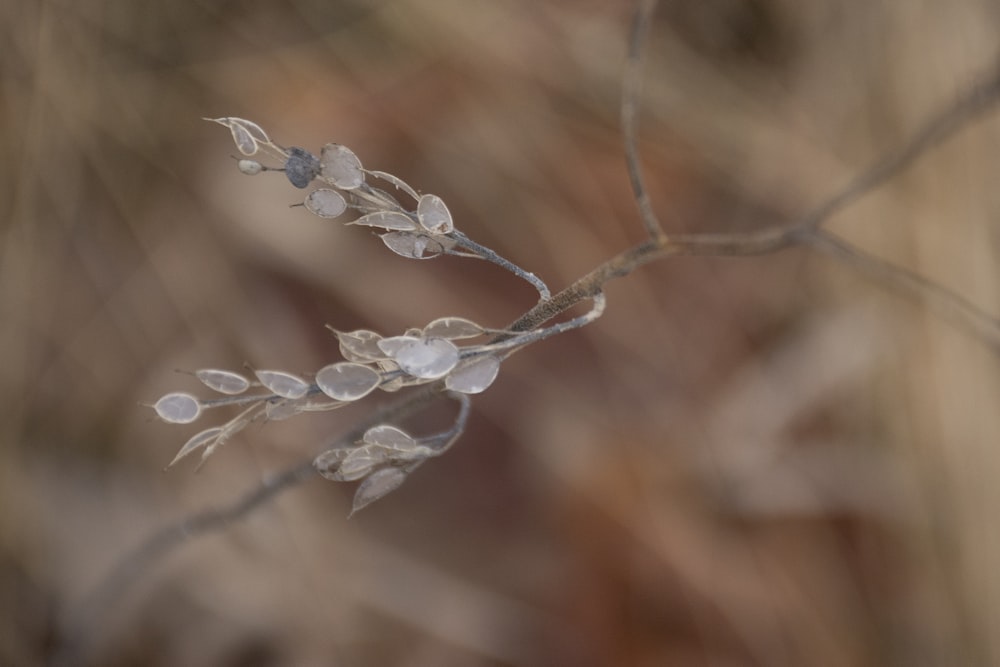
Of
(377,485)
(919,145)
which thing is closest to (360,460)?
(377,485)

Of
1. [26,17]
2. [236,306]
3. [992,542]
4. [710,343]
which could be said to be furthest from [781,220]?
[26,17]

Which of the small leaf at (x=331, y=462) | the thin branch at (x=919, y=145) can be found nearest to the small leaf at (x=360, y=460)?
the small leaf at (x=331, y=462)

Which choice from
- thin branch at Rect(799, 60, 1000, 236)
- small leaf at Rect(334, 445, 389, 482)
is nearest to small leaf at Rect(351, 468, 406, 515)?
small leaf at Rect(334, 445, 389, 482)

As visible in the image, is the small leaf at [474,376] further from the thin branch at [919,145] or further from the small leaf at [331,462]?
the thin branch at [919,145]

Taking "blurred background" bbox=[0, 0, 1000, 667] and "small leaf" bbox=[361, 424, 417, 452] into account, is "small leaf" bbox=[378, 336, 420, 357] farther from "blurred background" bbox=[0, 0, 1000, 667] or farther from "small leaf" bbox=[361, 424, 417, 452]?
"blurred background" bbox=[0, 0, 1000, 667]

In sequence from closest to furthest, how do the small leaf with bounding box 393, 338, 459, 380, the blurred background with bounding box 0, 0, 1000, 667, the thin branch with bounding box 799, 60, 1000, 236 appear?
the small leaf with bounding box 393, 338, 459, 380, the thin branch with bounding box 799, 60, 1000, 236, the blurred background with bounding box 0, 0, 1000, 667

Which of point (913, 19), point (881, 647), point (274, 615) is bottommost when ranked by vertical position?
point (274, 615)

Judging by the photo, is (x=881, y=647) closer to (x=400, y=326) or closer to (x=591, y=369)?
(x=591, y=369)
